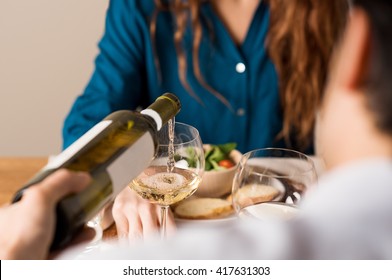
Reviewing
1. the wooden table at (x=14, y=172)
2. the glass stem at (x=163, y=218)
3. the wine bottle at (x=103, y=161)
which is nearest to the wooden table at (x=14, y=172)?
the wooden table at (x=14, y=172)

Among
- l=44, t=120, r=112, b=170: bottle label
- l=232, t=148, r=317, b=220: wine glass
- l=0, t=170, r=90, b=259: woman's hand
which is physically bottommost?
l=232, t=148, r=317, b=220: wine glass

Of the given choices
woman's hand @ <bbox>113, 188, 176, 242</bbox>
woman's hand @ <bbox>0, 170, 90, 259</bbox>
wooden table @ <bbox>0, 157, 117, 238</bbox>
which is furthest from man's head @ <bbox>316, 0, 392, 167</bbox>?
wooden table @ <bbox>0, 157, 117, 238</bbox>

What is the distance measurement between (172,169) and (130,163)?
182mm

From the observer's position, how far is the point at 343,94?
1.29 ft

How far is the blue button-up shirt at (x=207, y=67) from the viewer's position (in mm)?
1517

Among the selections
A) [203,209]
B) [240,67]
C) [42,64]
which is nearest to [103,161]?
[203,209]

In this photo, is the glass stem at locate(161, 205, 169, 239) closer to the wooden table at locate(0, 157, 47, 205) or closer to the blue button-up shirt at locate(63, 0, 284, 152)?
the wooden table at locate(0, 157, 47, 205)

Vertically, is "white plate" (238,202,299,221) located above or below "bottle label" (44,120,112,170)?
below

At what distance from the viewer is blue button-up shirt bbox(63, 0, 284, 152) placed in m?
1.52

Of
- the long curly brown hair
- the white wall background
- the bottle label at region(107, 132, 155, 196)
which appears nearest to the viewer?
the bottle label at region(107, 132, 155, 196)

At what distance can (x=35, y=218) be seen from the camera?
A: 0.48 meters

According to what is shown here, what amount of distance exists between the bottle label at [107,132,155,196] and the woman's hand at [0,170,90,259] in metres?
0.07

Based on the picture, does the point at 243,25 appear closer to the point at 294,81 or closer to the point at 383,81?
the point at 294,81
